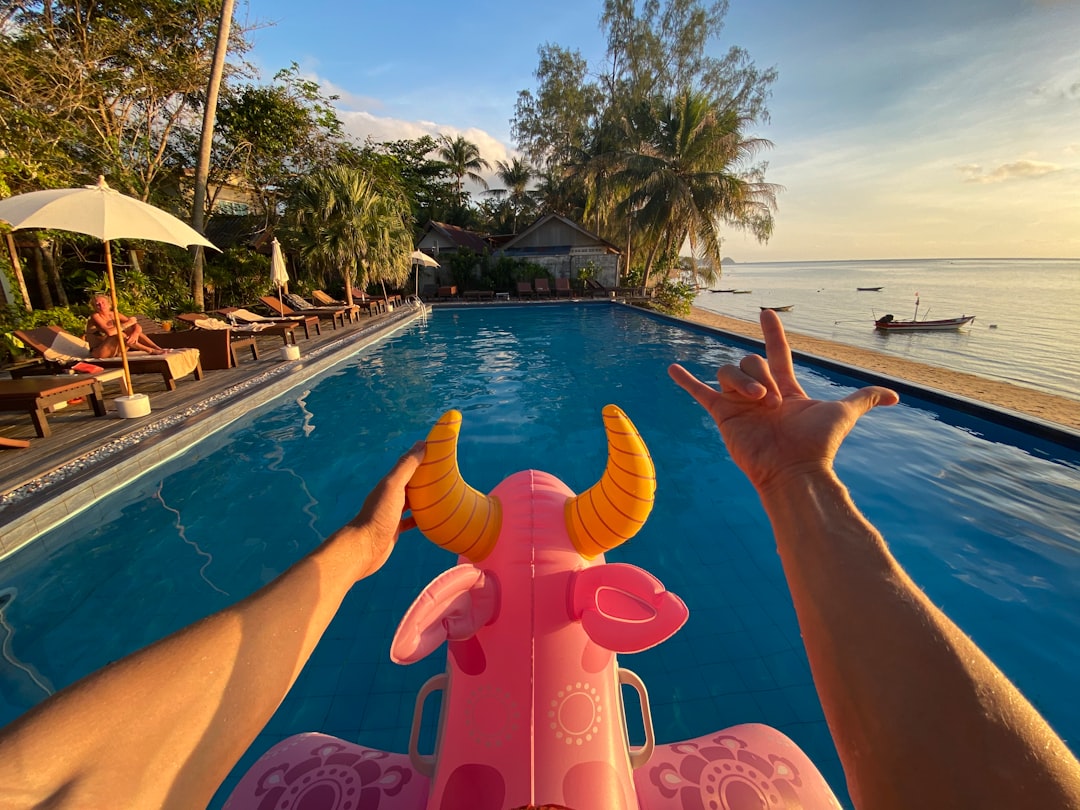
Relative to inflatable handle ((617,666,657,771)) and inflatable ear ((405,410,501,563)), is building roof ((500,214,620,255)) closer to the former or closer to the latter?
inflatable ear ((405,410,501,563))

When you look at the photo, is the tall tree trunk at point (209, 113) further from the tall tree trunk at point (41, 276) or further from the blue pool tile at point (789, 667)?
the blue pool tile at point (789, 667)

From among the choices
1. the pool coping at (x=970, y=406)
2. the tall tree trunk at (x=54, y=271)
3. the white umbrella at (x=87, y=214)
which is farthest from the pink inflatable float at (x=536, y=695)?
the tall tree trunk at (x=54, y=271)

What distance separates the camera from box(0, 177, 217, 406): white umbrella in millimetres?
4461

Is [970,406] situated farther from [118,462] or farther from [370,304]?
[370,304]

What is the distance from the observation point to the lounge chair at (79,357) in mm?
6094

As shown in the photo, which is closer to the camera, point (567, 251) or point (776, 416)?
point (776, 416)

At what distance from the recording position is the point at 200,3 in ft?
40.7

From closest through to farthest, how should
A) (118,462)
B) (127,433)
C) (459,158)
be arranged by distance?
(118,462) < (127,433) < (459,158)

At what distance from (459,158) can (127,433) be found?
35053 mm

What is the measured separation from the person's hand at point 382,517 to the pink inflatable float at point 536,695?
12 cm

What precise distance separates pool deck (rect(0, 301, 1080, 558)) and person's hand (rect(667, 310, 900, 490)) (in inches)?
213

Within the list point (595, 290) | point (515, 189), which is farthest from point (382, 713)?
point (515, 189)

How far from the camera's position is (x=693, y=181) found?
63.9 feet

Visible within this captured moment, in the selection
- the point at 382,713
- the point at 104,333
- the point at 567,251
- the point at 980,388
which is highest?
the point at 567,251
